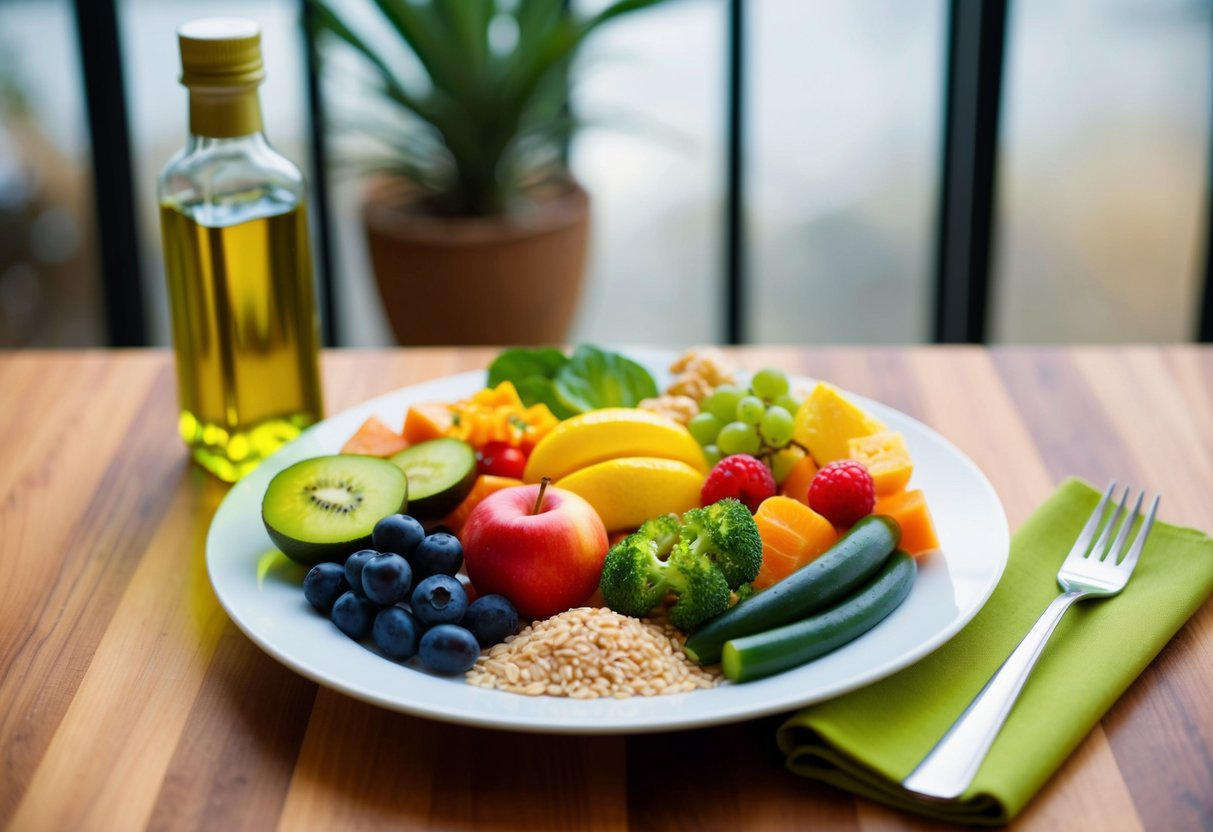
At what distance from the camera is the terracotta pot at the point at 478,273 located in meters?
Result: 2.67

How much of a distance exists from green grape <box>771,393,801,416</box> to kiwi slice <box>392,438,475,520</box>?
1.10 feet

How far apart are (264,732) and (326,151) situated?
2.36 metres

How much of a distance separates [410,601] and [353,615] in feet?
0.16

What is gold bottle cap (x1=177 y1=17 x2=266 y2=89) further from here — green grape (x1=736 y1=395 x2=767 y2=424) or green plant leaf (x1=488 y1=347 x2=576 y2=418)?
green grape (x1=736 y1=395 x2=767 y2=424)

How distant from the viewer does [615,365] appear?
152cm

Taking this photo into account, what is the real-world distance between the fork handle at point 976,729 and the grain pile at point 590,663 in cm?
18

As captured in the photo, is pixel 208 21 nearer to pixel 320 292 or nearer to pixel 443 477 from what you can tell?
pixel 443 477

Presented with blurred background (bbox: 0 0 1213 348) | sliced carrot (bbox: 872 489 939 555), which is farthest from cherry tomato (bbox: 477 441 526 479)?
blurred background (bbox: 0 0 1213 348)

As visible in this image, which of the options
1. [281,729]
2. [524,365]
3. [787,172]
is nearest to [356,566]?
[281,729]

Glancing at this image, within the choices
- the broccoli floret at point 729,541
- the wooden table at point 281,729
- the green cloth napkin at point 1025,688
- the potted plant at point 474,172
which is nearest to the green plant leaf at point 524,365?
the wooden table at point 281,729

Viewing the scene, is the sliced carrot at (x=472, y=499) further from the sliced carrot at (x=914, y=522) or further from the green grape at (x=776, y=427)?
the sliced carrot at (x=914, y=522)

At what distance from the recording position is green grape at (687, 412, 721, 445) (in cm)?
142

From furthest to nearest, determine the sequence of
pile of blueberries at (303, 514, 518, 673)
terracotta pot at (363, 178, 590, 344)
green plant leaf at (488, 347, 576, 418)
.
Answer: terracotta pot at (363, 178, 590, 344) < green plant leaf at (488, 347, 576, 418) < pile of blueberries at (303, 514, 518, 673)

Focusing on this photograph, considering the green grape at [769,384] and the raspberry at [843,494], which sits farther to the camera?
the green grape at [769,384]
